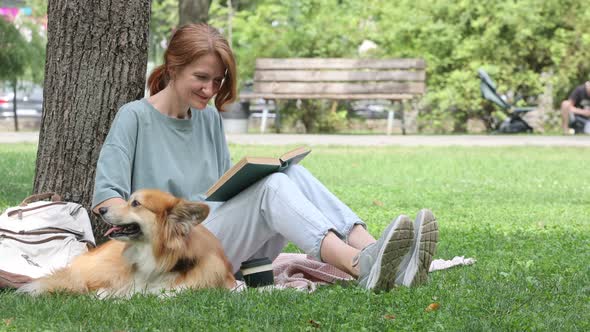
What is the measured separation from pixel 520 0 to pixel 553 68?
1859mm

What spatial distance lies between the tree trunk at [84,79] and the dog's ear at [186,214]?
1.64 meters

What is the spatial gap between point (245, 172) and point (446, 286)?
122 cm

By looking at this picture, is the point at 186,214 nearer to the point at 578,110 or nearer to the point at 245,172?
the point at 245,172

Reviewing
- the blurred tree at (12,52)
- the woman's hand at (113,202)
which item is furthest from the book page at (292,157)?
the blurred tree at (12,52)

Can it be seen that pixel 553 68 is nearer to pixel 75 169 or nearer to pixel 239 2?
pixel 239 2

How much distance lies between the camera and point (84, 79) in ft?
19.4

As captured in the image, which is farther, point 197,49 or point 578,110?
point 578,110

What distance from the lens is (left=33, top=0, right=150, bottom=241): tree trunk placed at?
232 inches

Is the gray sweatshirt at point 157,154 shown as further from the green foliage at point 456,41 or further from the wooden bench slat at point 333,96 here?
the green foliage at point 456,41

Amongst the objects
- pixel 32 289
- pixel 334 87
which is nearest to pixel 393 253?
pixel 32 289

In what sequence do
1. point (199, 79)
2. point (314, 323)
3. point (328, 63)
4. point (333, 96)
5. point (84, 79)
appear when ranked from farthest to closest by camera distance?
1. point (328, 63)
2. point (333, 96)
3. point (84, 79)
4. point (199, 79)
5. point (314, 323)

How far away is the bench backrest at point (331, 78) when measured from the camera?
21.5 m

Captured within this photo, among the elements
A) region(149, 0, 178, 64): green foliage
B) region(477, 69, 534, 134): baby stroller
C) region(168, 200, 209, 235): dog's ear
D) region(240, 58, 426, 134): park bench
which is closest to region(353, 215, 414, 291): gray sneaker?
region(168, 200, 209, 235): dog's ear

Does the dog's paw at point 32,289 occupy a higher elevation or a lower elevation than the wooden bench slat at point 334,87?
higher
